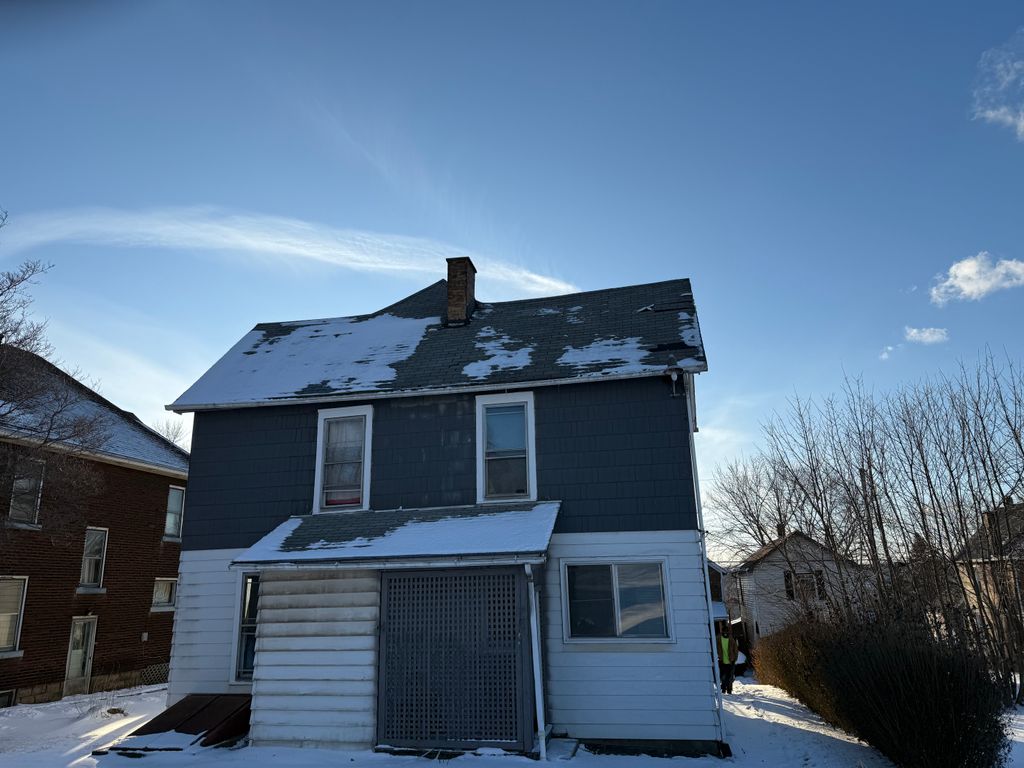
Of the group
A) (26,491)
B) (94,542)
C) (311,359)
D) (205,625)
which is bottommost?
(205,625)

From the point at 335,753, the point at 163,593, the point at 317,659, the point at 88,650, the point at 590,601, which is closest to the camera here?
the point at 335,753

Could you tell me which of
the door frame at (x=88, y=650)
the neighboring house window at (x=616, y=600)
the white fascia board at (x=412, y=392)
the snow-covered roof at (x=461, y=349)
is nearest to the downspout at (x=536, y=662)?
the neighboring house window at (x=616, y=600)

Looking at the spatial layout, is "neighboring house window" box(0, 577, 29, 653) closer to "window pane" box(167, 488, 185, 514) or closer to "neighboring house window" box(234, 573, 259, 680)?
"window pane" box(167, 488, 185, 514)

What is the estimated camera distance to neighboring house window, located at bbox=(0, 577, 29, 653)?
16484 millimetres

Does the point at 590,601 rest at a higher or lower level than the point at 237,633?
higher

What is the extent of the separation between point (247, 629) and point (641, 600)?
22.1 feet

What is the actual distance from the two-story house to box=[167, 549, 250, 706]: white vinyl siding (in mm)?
33

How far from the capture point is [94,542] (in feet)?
62.9

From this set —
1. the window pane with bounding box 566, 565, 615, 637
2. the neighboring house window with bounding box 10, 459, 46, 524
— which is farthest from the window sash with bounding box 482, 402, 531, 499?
the neighboring house window with bounding box 10, 459, 46, 524

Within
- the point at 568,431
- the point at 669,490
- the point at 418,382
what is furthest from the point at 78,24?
the point at 669,490

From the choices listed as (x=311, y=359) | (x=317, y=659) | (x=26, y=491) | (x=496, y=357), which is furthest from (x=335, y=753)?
(x=26, y=491)

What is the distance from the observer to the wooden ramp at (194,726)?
10.2 m

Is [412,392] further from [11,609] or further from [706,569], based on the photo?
[11,609]

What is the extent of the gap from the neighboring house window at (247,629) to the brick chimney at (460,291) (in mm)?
6471
